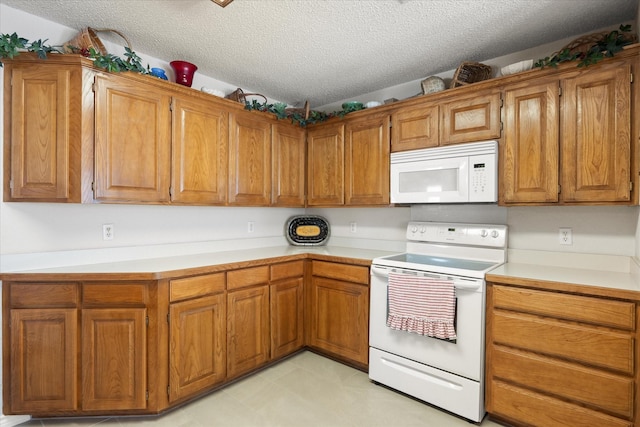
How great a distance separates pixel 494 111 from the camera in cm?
218

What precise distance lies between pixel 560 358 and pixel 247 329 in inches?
78.8

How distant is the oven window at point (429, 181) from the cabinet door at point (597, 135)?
2.15ft

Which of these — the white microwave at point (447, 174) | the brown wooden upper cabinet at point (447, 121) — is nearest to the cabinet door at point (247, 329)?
the white microwave at point (447, 174)

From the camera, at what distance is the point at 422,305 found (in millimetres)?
2090

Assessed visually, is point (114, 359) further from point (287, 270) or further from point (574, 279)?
point (574, 279)

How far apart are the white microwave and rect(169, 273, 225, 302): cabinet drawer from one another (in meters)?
1.53

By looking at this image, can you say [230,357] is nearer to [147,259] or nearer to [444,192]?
[147,259]

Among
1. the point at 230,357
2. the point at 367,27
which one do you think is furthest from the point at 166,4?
the point at 230,357

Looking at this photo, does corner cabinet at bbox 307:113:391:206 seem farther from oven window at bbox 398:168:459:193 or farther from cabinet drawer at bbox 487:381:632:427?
cabinet drawer at bbox 487:381:632:427

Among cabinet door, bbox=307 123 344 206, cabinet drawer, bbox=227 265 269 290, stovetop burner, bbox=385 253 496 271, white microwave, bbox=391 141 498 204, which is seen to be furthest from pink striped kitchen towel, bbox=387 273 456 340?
cabinet door, bbox=307 123 344 206

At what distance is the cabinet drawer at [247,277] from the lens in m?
2.31

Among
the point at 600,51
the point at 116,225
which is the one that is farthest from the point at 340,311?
the point at 600,51

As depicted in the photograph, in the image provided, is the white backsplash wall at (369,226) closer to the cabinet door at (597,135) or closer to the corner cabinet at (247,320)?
the corner cabinet at (247,320)

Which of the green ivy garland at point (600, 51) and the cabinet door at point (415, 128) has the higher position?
the green ivy garland at point (600, 51)
